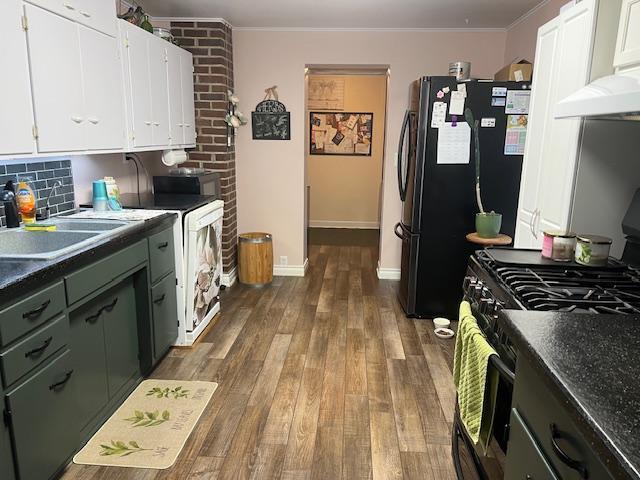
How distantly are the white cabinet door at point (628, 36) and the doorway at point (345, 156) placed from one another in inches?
187

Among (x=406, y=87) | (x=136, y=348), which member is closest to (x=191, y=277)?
(x=136, y=348)

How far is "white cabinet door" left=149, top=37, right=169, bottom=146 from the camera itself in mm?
3239

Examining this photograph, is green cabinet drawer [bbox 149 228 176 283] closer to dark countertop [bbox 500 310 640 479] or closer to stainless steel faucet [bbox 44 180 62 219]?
stainless steel faucet [bbox 44 180 62 219]

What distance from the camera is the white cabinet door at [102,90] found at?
8.13 ft

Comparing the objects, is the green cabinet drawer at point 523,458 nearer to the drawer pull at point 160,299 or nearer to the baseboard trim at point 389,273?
the drawer pull at point 160,299

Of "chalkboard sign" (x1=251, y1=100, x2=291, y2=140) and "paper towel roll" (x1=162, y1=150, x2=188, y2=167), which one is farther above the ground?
"chalkboard sign" (x1=251, y1=100, x2=291, y2=140)

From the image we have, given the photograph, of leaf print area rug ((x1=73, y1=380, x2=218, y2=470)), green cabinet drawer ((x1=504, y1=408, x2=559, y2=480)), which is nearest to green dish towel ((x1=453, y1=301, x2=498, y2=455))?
green cabinet drawer ((x1=504, y1=408, x2=559, y2=480))

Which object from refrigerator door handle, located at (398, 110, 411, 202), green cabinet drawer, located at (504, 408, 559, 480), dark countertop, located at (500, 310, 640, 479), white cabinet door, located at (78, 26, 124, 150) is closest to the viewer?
dark countertop, located at (500, 310, 640, 479)

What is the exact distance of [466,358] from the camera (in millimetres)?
1559

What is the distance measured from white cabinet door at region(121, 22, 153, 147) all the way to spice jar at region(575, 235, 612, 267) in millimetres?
2610

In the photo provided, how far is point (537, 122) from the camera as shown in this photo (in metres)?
2.31

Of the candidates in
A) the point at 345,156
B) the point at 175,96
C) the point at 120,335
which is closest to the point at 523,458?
the point at 120,335

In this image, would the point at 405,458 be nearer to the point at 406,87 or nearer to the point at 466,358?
the point at 466,358

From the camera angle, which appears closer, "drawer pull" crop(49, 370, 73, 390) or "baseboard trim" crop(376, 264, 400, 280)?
"drawer pull" crop(49, 370, 73, 390)
